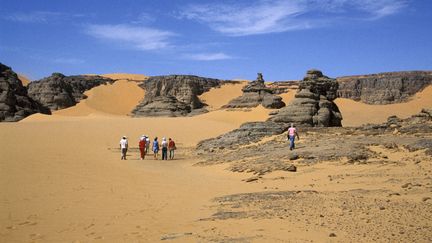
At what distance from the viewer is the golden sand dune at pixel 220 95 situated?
81.3 meters

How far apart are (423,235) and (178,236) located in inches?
124

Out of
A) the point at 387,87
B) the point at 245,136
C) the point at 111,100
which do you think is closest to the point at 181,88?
the point at 111,100

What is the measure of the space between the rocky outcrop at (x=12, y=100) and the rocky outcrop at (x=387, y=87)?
188 ft

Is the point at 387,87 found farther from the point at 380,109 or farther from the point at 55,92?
the point at 55,92

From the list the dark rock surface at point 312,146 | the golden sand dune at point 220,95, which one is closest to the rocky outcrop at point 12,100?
the dark rock surface at point 312,146

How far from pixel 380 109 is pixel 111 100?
50.6 metres

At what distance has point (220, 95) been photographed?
3401 inches

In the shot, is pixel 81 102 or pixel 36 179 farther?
pixel 81 102

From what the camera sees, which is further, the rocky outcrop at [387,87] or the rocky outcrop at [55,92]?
the rocky outcrop at [387,87]

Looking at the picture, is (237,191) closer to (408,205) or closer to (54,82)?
(408,205)

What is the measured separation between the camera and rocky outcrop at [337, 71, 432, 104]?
77.4 m

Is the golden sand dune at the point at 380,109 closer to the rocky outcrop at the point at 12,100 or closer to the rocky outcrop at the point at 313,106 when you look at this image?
the rocky outcrop at the point at 313,106

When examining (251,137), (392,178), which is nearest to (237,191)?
(392,178)

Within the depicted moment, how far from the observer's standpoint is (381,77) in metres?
82.0
